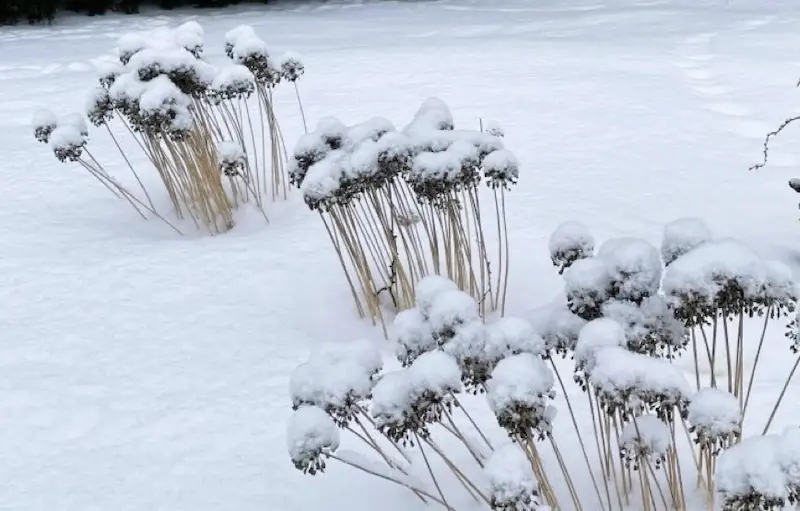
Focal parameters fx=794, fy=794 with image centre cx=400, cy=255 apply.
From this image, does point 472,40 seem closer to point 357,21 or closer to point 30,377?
point 357,21

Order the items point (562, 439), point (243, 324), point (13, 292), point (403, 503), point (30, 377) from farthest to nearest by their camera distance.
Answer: point (13, 292)
point (243, 324)
point (30, 377)
point (562, 439)
point (403, 503)

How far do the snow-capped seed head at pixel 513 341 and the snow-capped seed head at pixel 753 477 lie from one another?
0.33 m

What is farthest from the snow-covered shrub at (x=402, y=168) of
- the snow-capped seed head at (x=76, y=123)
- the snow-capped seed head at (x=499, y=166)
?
the snow-capped seed head at (x=76, y=123)

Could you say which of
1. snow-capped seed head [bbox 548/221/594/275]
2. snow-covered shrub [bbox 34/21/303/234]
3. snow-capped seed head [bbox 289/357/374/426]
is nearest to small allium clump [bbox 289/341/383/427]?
snow-capped seed head [bbox 289/357/374/426]

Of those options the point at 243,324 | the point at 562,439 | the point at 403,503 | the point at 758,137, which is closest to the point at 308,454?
the point at 403,503

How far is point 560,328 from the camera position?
1273 millimetres

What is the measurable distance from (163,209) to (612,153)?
74.9 inches

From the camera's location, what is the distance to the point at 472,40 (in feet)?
20.2

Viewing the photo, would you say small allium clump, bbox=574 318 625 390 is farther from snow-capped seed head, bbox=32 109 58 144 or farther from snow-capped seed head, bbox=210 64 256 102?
snow-capped seed head, bbox=32 109 58 144

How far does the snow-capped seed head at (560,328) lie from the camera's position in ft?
4.15

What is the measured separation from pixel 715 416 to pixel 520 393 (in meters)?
0.24

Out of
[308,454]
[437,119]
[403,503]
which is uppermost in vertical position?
[437,119]

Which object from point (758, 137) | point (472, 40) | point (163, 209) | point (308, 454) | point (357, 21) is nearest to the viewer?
point (308, 454)

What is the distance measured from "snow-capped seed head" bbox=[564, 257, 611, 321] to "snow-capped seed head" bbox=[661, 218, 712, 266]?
11 centimetres
